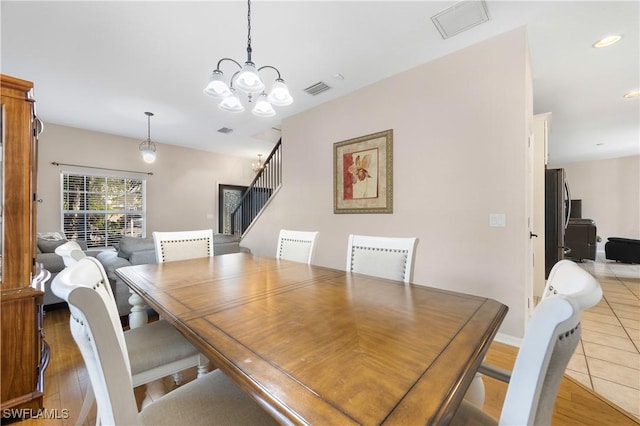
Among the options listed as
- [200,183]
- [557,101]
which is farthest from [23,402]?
[557,101]

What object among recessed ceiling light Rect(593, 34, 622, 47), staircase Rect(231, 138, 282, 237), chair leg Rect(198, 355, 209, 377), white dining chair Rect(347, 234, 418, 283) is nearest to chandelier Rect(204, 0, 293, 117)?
white dining chair Rect(347, 234, 418, 283)

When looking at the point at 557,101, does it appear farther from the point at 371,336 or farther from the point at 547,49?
the point at 371,336

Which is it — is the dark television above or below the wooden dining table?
above

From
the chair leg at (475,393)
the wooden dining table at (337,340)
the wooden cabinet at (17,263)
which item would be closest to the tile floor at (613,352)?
the chair leg at (475,393)

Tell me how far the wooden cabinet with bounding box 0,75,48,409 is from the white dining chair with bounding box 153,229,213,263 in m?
0.78

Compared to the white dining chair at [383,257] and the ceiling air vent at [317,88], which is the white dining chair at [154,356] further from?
the ceiling air vent at [317,88]

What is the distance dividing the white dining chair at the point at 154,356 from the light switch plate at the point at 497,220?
2448mm

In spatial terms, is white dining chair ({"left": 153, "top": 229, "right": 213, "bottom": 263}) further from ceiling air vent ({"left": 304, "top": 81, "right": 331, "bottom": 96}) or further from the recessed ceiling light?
the recessed ceiling light

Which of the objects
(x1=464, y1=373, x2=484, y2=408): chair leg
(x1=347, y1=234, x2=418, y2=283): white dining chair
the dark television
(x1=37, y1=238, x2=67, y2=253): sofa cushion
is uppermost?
the dark television

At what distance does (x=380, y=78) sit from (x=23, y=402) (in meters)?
3.85

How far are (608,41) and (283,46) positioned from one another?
288 cm

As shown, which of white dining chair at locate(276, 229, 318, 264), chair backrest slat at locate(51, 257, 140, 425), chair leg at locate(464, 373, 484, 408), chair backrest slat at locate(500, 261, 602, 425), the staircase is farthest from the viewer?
the staircase

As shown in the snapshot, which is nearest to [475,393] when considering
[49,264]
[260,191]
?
[49,264]

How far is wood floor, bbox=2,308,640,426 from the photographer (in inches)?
58.1
